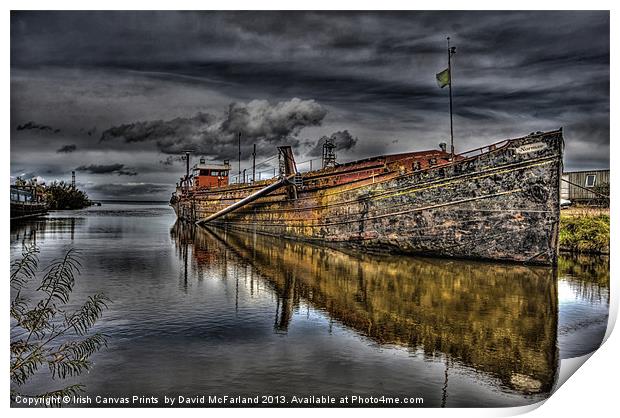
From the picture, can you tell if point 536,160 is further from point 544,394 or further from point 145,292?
point 145,292

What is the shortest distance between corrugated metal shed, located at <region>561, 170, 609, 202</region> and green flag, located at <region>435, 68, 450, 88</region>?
6.08 meters

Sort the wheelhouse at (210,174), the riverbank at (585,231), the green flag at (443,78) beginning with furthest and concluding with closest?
the wheelhouse at (210,174)
the riverbank at (585,231)
the green flag at (443,78)

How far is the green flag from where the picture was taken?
17828 mm

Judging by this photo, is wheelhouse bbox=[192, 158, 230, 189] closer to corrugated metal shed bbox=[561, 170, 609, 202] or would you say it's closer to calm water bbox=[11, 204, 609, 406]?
calm water bbox=[11, 204, 609, 406]

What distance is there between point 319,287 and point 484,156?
7947mm

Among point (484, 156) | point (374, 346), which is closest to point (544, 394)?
point (374, 346)

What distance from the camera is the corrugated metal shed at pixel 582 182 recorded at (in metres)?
18.8

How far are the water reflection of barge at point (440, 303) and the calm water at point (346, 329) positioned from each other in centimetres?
4

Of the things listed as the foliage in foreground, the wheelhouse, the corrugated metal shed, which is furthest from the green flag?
the wheelhouse

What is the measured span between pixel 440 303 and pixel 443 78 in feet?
31.2

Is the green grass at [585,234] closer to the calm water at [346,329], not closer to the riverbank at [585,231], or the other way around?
the riverbank at [585,231]

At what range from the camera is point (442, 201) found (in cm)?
1877

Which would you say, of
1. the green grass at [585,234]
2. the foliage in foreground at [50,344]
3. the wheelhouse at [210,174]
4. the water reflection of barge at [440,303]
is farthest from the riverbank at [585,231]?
the wheelhouse at [210,174]

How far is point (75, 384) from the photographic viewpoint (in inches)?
280
